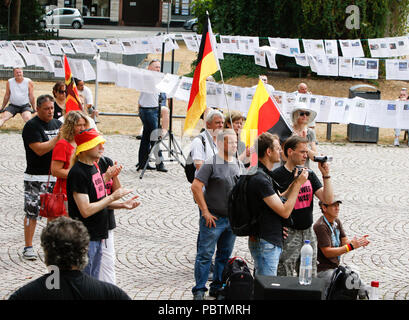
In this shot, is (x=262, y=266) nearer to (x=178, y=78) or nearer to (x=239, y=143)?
(x=239, y=143)

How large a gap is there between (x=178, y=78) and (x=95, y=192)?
354 inches

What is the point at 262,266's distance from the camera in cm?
623

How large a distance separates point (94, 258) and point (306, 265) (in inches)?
68.8

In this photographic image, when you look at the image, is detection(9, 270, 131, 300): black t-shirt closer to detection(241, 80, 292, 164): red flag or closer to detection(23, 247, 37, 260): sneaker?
detection(241, 80, 292, 164): red flag

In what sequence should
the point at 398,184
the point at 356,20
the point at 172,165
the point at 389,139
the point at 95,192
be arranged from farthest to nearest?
the point at 356,20, the point at 389,139, the point at 172,165, the point at 398,184, the point at 95,192

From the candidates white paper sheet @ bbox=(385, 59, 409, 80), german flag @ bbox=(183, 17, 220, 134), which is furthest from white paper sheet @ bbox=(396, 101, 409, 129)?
german flag @ bbox=(183, 17, 220, 134)

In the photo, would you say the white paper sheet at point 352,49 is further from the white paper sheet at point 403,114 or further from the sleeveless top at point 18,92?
the sleeveless top at point 18,92

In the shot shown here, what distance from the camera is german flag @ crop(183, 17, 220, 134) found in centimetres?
759

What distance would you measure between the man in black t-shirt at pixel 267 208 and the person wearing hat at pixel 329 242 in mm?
675

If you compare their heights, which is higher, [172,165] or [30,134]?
[30,134]
